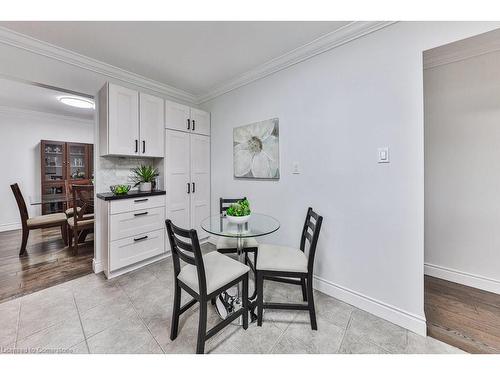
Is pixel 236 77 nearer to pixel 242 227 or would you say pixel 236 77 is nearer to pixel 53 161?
pixel 242 227

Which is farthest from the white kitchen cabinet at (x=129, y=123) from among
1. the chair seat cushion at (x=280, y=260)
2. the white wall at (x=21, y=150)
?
the white wall at (x=21, y=150)

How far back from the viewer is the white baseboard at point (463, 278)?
1914 millimetres

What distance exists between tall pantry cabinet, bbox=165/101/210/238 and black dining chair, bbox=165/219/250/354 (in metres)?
1.50

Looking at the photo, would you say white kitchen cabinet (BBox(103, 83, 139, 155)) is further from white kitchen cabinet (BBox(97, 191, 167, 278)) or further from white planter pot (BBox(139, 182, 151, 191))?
white kitchen cabinet (BBox(97, 191, 167, 278))

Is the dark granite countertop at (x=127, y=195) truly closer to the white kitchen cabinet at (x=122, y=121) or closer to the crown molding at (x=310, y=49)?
the white kitchen cabinet at (x=122, y=121)

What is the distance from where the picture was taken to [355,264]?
181 centimetres

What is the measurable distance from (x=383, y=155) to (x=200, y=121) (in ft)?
8.41

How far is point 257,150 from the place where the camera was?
2.55 m

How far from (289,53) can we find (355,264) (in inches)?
89.2

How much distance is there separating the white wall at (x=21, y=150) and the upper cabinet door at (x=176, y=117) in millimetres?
3757

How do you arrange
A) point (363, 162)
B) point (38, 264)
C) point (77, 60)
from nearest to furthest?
point (363, 162) < point (77, 60) < point (38, 264)

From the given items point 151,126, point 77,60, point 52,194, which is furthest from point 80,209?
point 52,194
